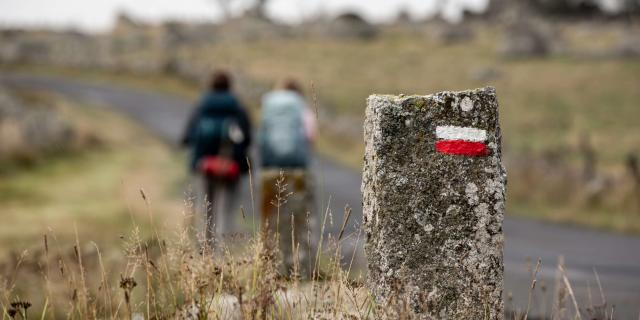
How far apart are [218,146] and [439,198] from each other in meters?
4.79

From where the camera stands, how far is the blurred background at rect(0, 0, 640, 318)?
443 inches

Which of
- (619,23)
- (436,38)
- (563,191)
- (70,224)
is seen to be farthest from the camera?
(619,23)

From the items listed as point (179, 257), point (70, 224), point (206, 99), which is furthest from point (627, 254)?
point (70, 224)

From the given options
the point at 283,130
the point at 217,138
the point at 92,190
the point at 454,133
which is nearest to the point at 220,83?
the point at 217,138

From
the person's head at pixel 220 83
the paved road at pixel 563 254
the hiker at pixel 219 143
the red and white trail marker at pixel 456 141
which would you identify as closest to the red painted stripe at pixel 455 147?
the red and white trail marker at pixel 456 141

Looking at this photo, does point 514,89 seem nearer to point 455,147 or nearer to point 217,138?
point 217,138

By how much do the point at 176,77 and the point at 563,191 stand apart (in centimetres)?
2649

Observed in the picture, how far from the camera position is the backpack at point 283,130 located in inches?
301

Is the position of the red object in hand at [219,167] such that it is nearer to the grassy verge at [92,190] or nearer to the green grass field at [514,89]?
the grassy verge at [92,190]

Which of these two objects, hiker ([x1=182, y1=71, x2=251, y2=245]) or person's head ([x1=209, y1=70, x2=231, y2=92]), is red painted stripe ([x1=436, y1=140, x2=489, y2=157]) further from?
person's head ([x1=209, y1=70, x2=231, y2=92])

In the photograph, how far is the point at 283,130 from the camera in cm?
765

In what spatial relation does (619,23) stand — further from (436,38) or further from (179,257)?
(179,257)

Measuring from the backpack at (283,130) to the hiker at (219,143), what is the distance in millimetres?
249

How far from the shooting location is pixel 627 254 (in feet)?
27.9
